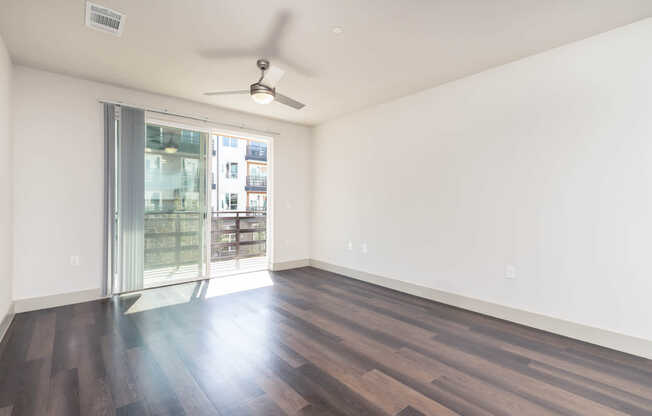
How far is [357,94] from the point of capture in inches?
162

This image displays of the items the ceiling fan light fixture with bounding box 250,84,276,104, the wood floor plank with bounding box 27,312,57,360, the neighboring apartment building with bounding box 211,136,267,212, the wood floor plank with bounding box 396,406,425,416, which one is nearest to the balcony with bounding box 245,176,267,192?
the neighboring apartment building with bounding box 211,136,267,212

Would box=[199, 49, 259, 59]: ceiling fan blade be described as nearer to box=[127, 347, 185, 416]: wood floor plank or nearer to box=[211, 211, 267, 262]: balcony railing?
box=[127, 347, 185, 416]: wood floor plank

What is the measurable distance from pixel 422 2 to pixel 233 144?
23.4 ft

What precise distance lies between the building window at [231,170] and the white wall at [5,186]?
16.0 feet

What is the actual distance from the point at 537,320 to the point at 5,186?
213 inches

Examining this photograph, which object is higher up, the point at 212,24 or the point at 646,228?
the point at 212,24

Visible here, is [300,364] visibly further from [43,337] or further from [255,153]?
[255,153]

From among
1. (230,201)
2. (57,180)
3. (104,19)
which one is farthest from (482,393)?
(230,201)

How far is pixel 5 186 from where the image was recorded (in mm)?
2949

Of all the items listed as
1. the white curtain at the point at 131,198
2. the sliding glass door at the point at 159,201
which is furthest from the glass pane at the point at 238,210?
the white curtain at the point at 131,198

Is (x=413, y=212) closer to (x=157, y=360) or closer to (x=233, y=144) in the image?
(x=157, y=360)

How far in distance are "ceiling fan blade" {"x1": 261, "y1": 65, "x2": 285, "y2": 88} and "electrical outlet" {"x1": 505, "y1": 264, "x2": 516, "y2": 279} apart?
300cm

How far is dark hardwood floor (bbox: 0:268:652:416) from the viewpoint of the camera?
5.92 feet

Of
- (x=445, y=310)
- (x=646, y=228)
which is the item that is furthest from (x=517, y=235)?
(x=445, y=310)
